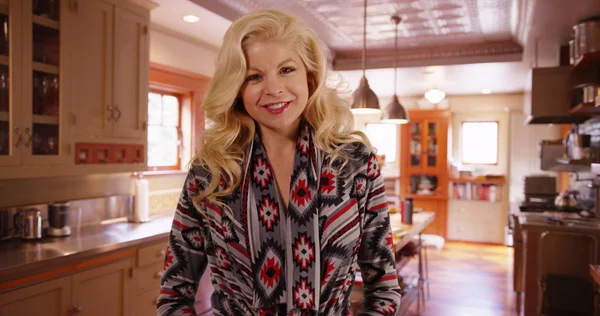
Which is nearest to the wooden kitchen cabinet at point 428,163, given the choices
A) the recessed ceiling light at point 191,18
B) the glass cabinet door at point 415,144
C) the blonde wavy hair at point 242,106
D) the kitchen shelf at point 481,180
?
the glass cabinet door at point 415,144

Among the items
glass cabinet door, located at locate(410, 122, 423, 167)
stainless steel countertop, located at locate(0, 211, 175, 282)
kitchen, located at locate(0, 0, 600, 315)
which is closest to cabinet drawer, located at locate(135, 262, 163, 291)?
kitchen, located at locate(0, 0, 600, 315)

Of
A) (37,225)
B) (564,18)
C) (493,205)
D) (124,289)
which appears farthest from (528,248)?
(493,205)

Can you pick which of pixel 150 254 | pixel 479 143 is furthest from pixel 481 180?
pixel 150 254

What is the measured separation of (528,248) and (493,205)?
14.5ft

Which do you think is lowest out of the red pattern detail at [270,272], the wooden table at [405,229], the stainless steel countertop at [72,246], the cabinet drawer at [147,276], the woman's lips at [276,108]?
the cabinet drawer at [147,276]

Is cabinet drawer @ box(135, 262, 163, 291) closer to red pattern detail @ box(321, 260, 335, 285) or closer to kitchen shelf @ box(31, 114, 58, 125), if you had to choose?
kitchen shelf @ box(31, 114, 58, 125)

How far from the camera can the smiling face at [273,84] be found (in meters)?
1.05

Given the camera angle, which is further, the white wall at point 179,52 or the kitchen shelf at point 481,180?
the kitchen shelf at point 481,180

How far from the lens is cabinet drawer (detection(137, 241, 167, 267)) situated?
9.41 feet

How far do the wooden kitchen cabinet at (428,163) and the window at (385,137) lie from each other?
0.59 m

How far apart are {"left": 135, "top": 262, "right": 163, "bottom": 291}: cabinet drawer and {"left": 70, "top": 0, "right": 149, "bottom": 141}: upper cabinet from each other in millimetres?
877

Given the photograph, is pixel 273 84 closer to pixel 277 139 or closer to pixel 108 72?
pixel 277 139

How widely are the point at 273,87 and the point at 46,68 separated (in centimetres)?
211

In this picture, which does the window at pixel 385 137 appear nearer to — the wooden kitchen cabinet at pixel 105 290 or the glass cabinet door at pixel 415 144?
the glass cabinet door at pixel 415 144
